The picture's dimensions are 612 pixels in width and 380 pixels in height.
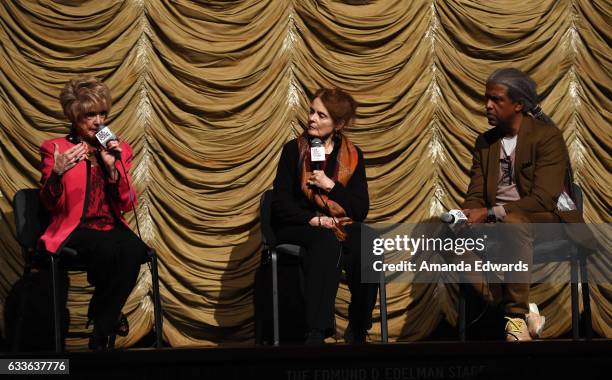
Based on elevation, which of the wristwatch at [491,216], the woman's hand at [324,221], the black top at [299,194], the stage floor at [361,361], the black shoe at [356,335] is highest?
the black top at [299,194]

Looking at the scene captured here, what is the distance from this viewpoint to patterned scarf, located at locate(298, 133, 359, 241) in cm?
473

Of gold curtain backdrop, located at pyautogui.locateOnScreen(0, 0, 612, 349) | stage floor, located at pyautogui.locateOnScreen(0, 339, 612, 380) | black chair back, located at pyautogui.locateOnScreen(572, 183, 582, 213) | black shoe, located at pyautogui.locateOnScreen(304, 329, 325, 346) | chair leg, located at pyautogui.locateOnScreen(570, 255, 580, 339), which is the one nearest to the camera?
stage floor, located at pyautogui.locateOnScreen(0, 339, 612, 380)

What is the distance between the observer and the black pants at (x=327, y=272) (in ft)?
14.5

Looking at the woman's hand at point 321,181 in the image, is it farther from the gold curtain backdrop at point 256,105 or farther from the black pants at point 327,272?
the gold curtain backdrop at point 256,105

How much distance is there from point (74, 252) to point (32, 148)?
1.10 meters

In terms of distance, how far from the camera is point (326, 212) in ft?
15.6

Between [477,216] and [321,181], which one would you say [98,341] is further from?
[477,216]

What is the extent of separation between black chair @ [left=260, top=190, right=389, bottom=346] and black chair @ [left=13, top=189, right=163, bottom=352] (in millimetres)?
556

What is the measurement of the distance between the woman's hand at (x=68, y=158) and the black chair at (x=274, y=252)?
98 centimetres

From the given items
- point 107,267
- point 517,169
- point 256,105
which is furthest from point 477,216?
point 107,267

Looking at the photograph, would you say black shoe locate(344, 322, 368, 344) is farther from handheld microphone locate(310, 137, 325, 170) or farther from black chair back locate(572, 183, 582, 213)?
black chair back locate(572, 183, 582, 213)

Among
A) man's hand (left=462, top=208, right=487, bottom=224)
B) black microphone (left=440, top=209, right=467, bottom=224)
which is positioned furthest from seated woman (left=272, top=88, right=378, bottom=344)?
man's hand (left=462, top=208, right=487, bottom=224)

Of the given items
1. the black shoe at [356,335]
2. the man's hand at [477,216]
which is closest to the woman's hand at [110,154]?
the black shoe at [356,335]

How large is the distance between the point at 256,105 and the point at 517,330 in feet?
6.61
